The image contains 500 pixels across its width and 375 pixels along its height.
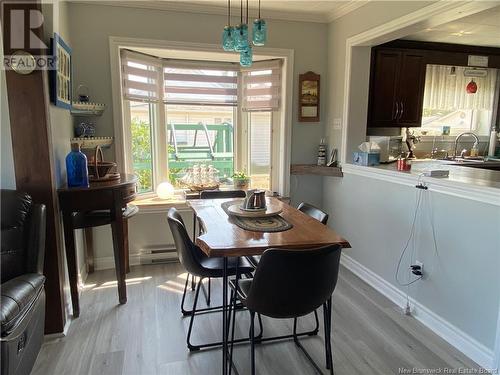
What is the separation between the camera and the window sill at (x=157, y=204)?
3.48m

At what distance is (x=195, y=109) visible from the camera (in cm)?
386

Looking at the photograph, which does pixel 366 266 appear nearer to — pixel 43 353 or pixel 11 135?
pixel 43 353

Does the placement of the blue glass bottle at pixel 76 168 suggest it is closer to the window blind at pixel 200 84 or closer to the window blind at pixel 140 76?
the window blind at pixel 140 76

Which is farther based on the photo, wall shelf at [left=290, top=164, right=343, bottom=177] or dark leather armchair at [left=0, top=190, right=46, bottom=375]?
wall shelf at [left=290, top=164, right=343, bottom=177]

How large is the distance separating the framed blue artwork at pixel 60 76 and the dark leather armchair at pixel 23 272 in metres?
0.73

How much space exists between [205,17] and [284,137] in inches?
55.8

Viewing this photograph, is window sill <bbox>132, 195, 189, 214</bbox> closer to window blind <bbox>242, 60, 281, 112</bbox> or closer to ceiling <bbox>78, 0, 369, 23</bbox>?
window blind <bbox>242, 60, 281, 112</bbox>

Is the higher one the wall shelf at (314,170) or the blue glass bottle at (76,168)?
the blue glass bottle at (76,168)

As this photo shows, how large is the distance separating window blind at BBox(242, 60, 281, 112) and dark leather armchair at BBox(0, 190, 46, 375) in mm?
2488

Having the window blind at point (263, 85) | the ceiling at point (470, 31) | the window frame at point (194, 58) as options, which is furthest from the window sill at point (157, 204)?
the ceiling at point (470, 31)

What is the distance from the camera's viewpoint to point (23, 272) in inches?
72.3

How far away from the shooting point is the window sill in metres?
3.48

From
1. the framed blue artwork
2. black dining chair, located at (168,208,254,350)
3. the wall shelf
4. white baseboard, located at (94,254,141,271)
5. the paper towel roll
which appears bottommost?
white baseboard, located at (94,254,141,271)

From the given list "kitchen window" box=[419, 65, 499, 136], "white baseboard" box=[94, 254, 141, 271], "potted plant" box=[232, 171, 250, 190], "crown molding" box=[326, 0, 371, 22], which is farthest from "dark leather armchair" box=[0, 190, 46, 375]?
"kitchen window" box=[419, 65, 499, 136]
